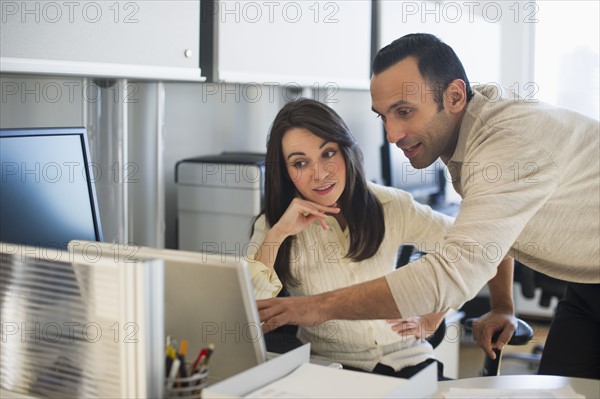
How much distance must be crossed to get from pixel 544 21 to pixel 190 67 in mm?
3214

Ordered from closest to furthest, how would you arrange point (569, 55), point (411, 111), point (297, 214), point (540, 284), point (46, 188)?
point (46, 188), point (411, 111), point (297, 214), point (540, 284), point (569, 55)

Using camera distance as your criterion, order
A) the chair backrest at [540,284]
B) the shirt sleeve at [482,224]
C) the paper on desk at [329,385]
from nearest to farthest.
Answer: the paper on desk at [329,385] < the shirt sleeve at [482,224] < the chair backrest at [540,284]

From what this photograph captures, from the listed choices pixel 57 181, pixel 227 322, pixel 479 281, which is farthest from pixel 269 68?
pixel 227 322

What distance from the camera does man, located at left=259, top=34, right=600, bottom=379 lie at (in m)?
1.45

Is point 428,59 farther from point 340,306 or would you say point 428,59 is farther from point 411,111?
point 340,306

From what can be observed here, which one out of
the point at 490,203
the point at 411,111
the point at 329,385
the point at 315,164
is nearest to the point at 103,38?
the point at 315,164

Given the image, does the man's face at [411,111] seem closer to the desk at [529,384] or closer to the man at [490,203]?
the man at [490,203]

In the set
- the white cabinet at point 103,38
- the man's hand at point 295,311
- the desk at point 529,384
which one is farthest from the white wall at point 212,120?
the desk at point 529,384

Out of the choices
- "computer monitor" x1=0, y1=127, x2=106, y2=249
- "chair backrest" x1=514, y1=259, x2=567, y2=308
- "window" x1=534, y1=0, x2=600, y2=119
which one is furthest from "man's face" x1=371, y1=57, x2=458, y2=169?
"window" x1=534, y1=0, x2=600, y2=119

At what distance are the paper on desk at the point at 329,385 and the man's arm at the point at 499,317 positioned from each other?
0.77 metres

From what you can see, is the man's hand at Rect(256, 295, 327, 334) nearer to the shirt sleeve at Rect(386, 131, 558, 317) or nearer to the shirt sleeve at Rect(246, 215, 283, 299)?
the shirt sleeve at Rect(386, 131, 558, 317)

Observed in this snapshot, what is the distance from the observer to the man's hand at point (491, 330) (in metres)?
1.85

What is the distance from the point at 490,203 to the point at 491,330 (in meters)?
0.49

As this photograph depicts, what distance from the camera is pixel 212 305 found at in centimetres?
117
